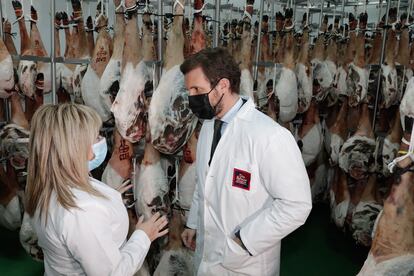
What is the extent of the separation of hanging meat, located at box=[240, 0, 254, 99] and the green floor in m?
1.59

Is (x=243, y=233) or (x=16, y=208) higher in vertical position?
(x=243, y=233)

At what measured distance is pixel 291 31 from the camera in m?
3.50

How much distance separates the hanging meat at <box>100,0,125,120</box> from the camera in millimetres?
2654

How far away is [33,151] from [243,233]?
0.90 meters

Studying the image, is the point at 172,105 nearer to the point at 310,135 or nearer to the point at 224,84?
the point at 224,84

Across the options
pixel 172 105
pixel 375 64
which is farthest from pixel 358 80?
pixel 172 105

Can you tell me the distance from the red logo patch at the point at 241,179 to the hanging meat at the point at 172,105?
2.59 ft

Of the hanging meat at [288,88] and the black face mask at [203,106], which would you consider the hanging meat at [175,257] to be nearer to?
the black face mask at [203,106]

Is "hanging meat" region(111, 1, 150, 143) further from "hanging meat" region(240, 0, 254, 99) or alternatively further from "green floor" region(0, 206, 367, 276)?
"green floor" region(0, 206, 367, 276)

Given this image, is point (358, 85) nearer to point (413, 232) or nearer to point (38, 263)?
point (413, 232)

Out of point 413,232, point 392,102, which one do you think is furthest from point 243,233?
point 392,102

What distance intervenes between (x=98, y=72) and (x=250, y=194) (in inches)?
67.0

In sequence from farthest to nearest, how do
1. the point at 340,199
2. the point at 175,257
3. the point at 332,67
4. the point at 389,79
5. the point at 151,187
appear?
1. the point at 332,67
2. the point at 340,199
3. the point at 389,79
4. the point at 175,257
5. the point at 151,187

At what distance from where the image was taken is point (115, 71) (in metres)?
2.66
